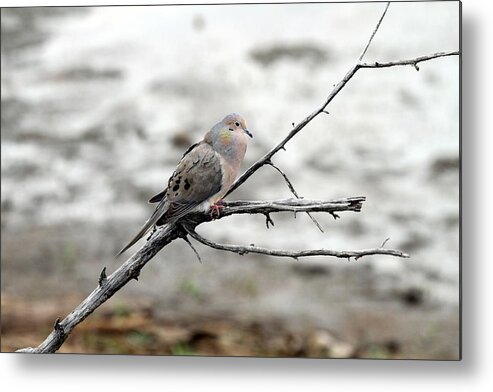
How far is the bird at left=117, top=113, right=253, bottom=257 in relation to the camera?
3188mm

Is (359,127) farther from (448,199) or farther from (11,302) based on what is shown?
(11,302)

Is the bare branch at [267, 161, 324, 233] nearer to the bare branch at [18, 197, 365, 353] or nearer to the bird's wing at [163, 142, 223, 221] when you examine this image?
the bare branch at [18, 197, 365, 353]

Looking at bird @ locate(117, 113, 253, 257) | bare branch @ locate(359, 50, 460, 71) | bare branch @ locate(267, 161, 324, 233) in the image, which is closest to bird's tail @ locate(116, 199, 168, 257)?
bird @ locate(117, 113, 253, 257)

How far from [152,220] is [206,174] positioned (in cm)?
28

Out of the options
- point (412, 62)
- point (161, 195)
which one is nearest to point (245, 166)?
point (161, 195)

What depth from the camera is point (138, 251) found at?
10.9 feet

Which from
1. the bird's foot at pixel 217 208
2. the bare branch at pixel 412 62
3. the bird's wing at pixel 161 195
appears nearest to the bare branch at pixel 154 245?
the bird's foot at pixel 217 208

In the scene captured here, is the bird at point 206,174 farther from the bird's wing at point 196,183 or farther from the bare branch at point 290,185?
the bare branch at point 290,185

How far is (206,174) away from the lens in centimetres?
320

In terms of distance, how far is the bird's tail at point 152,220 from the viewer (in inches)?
129

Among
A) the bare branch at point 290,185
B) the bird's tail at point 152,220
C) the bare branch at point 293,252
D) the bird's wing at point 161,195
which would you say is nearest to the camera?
the bare branch at point 293,252

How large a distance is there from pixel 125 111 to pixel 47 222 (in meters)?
0.55

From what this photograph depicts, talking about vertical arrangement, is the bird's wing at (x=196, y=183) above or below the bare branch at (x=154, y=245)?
above

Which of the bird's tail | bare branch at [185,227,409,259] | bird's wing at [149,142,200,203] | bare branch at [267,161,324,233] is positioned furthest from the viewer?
bird's wing at [149,142,200,203]
